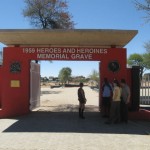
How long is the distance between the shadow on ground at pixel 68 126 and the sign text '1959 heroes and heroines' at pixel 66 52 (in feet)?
8.86

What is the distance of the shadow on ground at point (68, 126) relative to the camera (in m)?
14.1

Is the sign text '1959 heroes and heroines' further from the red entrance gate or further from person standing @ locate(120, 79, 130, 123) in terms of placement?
person standing @ locate(120, 79, 130, 123)

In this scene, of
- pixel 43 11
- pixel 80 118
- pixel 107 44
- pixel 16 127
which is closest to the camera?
pixel 16 127

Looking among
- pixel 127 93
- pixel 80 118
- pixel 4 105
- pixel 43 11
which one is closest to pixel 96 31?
pixel 127 93

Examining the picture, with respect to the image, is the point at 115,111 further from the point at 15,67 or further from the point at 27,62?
the point at 15,67

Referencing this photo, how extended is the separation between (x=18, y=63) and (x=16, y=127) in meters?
4.54

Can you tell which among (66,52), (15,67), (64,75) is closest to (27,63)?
(15,67)

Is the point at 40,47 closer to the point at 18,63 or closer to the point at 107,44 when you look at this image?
the point at 18,63

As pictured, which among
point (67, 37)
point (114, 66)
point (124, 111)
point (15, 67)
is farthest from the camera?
point (114, 66)

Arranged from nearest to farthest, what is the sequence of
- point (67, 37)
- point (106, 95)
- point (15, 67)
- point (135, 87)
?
1. point (67, 37)
2. point (106, 95)
3. point (15, 67)
4. point (135, 87)

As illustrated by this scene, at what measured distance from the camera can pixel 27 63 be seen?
1864 centimetres

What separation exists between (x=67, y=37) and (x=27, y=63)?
8.26 feet

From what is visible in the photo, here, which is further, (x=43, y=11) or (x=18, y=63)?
(x=43, y=11)

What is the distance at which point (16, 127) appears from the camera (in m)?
14.7
